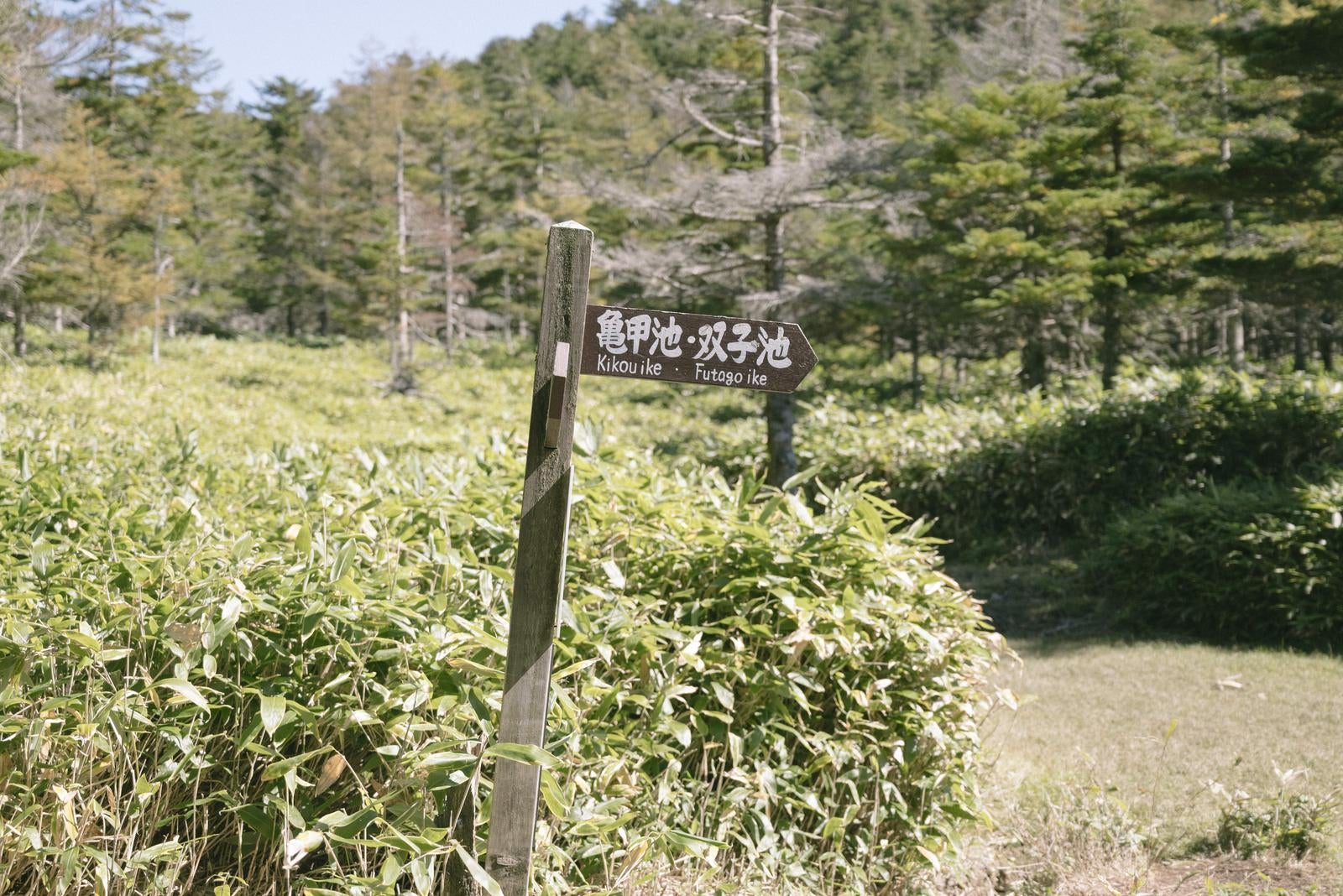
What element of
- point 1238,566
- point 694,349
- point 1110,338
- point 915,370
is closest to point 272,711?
point 694,349

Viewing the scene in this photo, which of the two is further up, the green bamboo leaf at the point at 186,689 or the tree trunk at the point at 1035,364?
the tree trunk at the point at 1035,364

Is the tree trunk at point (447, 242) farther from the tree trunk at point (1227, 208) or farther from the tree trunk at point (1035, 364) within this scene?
the tree trunk at point (1227, 208)

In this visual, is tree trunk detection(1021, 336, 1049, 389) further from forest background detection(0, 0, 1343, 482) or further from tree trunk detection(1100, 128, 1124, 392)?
tree trunk detection(1100, 128, 1124, 392)

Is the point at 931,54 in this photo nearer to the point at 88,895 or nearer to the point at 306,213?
the point at 306,213

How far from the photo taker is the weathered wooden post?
203 cm

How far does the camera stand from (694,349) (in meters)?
2.19

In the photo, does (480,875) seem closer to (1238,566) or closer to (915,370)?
(1238,566)

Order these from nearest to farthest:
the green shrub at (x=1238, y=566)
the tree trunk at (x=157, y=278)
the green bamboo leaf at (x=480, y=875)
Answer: the green bamboo leaf at (x=480, y=875) < the green shrub at (x=1238, y=566) < the tree trunk at (x=157, y=278)

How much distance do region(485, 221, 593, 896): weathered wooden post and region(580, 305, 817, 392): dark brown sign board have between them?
7cm

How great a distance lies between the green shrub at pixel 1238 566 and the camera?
20.7 ft

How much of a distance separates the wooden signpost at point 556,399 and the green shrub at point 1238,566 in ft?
18.7

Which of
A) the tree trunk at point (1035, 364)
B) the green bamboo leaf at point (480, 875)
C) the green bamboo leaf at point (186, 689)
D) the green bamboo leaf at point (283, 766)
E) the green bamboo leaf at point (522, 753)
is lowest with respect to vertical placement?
the green bamboo leaf at point (480, 875)

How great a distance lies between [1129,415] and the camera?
9.21m

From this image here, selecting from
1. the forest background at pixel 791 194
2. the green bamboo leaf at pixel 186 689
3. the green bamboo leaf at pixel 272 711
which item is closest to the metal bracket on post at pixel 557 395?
the green bamboo leaf at pixel 272 711
